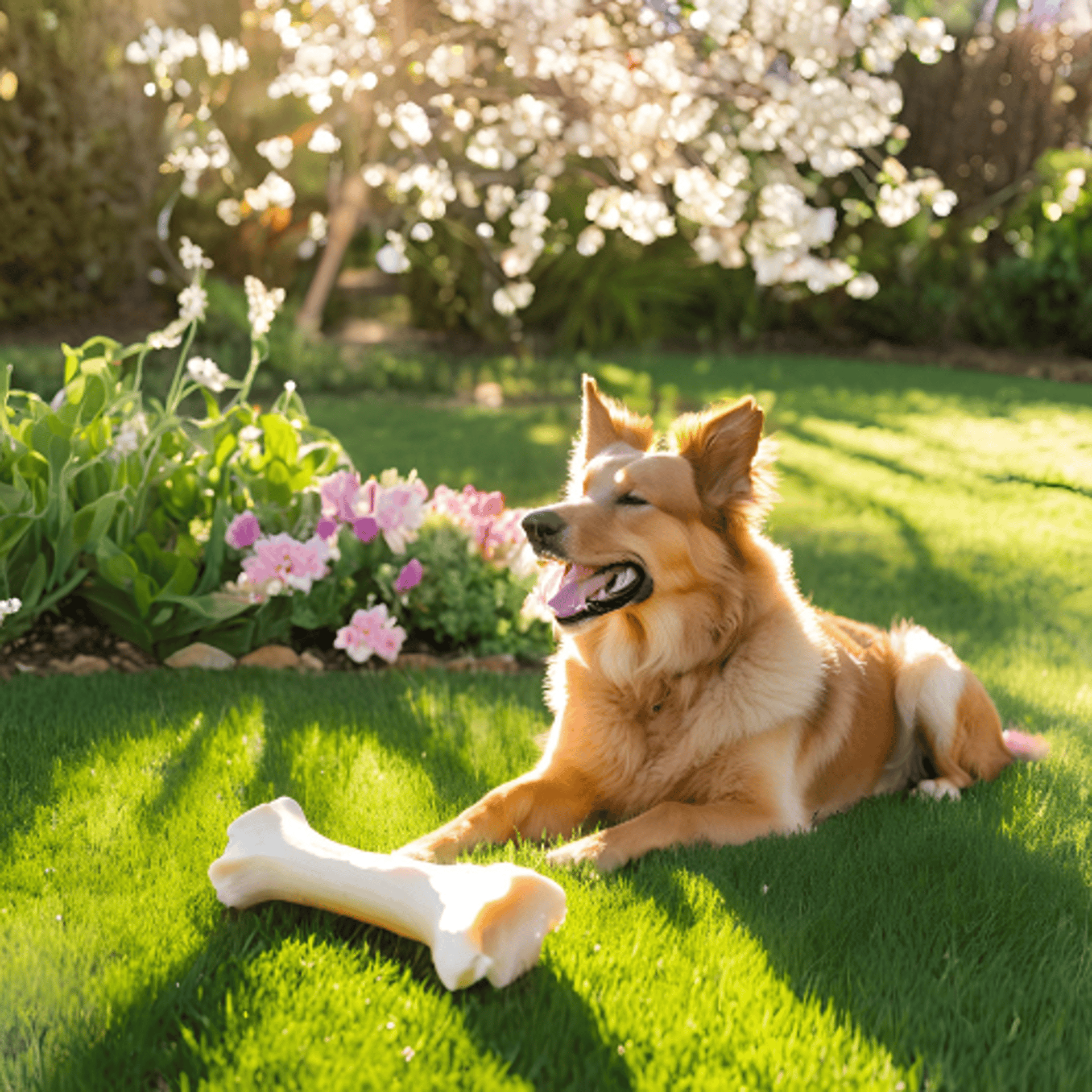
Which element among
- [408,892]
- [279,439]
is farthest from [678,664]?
[279,439]

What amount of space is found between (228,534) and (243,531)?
0.20ft

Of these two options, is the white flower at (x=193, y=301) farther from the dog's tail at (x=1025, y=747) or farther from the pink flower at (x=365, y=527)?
the dog's tail at (x=1025, y=747)

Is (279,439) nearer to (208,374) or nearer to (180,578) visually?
(208,374)

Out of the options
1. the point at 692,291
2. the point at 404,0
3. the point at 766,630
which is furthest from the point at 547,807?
the point at 692,291

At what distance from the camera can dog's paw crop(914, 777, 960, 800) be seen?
12.4 ft

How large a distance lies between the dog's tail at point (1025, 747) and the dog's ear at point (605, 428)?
5.64ft

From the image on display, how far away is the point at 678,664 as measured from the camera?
137 inches

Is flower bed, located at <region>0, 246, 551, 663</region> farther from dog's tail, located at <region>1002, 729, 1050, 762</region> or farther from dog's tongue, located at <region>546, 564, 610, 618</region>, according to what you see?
dog's tail, located at <region>1002, 729, 1050, 762</region>

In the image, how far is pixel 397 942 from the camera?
2.68 meters

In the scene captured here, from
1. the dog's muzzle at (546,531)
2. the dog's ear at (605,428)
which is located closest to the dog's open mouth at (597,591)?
the dog's muzzle at (546,531)

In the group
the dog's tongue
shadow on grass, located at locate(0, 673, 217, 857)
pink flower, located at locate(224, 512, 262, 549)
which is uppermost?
the dog's tongue

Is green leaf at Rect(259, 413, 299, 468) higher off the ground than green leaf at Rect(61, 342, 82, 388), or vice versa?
green leaf at Rect(61, 342, 82, 388)

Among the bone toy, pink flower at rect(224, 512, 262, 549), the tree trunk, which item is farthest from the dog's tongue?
the tree trunk

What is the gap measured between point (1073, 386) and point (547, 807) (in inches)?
466
